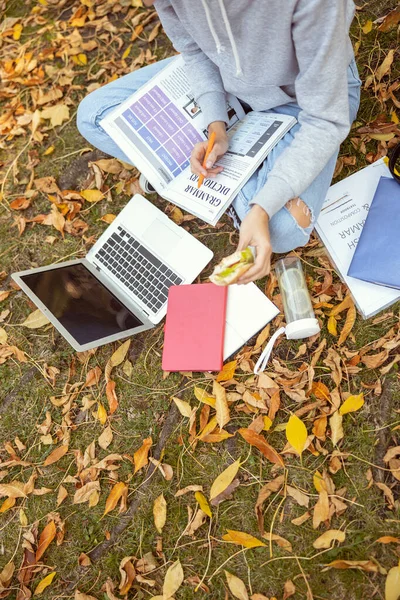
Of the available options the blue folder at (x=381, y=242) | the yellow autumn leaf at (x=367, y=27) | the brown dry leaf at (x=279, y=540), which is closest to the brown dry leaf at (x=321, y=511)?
the brown dry leaf at (x=279, y=540)

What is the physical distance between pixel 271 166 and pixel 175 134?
1.65 feet

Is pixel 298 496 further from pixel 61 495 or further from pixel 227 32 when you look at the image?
pixel 227 32

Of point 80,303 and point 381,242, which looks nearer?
point 381,242

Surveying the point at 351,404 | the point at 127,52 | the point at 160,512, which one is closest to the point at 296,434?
the point at 351,404

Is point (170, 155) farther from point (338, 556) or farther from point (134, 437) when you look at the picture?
point (338, 556)

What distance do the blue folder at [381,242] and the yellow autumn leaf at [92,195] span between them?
1475mm

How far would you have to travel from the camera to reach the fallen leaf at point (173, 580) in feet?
7.11

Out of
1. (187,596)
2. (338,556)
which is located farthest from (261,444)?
(187,596)

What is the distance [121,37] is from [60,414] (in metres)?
2.36

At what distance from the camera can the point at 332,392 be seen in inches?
87.4

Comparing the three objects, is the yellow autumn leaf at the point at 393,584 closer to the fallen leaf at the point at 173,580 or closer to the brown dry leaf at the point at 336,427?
the brown dry leaf at the point at 336,427

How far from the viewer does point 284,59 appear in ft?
5.84

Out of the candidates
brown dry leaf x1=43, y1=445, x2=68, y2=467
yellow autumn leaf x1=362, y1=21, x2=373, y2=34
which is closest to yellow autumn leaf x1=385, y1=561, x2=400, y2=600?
brown dry leaf x1=43, y1=445, x2=68, y2=467

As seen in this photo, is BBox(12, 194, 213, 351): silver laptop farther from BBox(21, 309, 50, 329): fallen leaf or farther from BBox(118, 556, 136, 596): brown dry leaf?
BBox(118, 556, 136, 596): brown dry leaf
